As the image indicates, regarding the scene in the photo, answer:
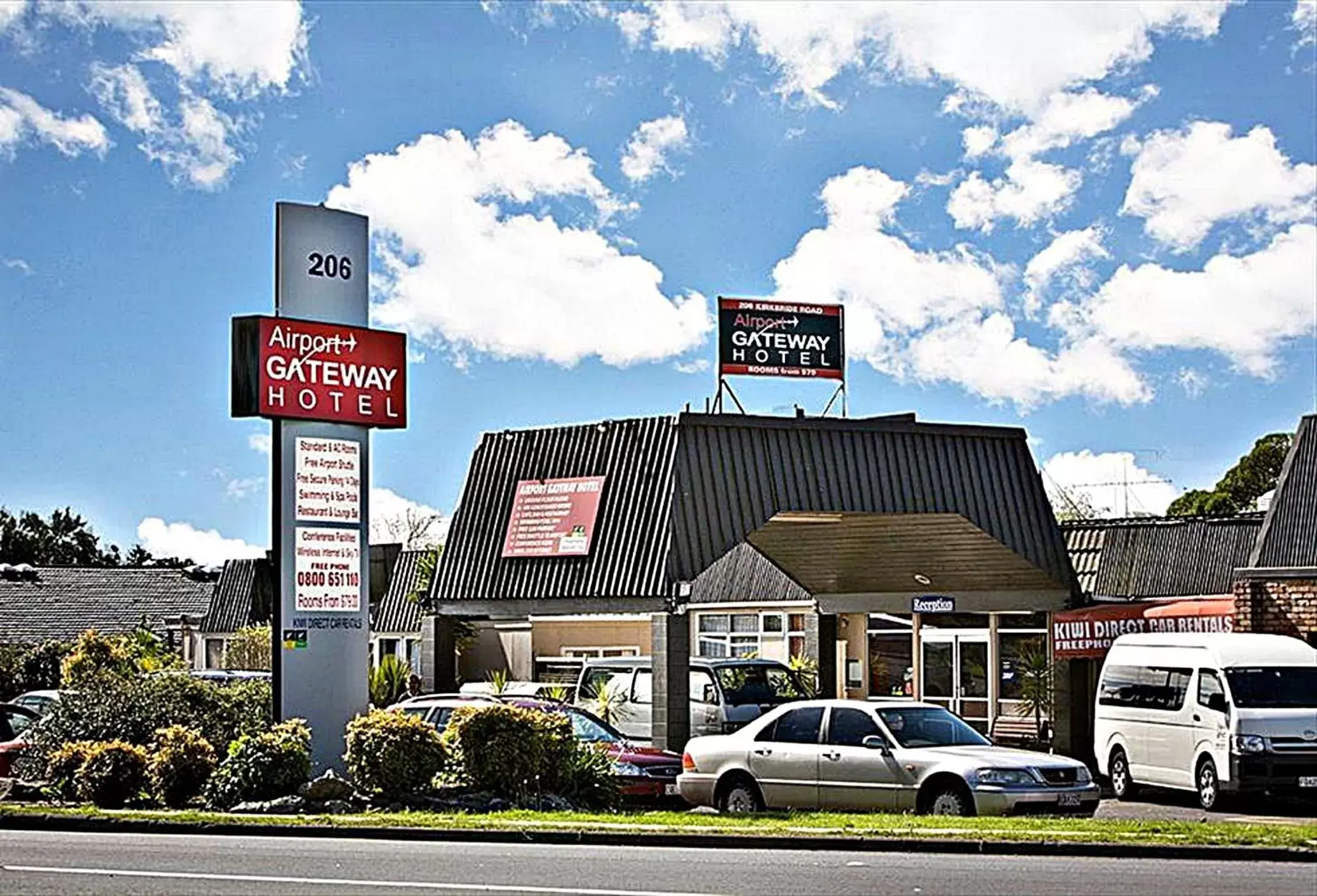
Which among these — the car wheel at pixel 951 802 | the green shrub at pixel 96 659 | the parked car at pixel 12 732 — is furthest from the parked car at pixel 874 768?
the green shrub at pixel 96 659

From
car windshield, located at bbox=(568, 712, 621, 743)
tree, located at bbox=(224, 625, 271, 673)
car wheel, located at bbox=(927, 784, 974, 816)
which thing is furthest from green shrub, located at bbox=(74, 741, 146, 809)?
tree, located at bbox=(224, 625, 271, 673)

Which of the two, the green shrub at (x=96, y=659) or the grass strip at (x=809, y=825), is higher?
the green shrub at (x=96, y=659)

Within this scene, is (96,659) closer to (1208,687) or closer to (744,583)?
(744,583)

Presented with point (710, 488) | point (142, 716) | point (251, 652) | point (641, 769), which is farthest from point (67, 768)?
point (251, 652)

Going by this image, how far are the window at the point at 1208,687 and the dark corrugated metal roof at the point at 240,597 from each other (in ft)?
144

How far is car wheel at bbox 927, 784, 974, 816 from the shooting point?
21.3 meters

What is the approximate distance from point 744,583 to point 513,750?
90.5ft

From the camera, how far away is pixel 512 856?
61.0ft

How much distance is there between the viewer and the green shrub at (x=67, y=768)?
82.6 ft

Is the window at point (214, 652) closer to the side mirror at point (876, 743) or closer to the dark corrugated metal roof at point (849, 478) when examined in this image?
the dark corrugated metal roof at point (849, 478)

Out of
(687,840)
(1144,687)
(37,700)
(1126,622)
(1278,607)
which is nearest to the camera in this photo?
(687,840)

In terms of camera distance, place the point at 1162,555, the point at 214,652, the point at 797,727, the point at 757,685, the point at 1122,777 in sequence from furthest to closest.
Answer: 1. the point at 214,652
2. the point at 1162,555
3. the point at 757,685
4. the point at 1122,777
5. the point at 797,727

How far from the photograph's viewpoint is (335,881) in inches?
630

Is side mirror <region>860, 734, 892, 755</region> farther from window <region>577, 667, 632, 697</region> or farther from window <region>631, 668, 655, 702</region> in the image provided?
window <region>577, 667, 632, 697</region>
